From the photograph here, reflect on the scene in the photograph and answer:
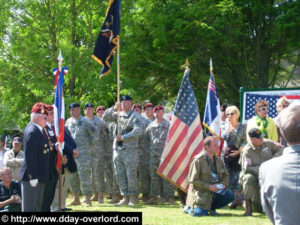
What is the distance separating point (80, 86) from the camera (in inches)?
560

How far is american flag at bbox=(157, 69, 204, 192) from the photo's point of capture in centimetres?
908

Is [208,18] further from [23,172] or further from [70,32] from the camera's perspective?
[23,172]

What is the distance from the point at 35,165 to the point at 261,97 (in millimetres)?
5941

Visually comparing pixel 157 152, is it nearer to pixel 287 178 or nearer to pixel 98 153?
pixel 98 153

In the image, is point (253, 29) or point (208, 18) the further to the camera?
point (253, 29)

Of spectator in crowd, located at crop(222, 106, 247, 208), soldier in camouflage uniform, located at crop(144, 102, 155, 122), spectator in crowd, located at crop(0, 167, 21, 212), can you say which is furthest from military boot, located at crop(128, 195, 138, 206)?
spectator in crowd, located at crop(0, 167, 21, 212)

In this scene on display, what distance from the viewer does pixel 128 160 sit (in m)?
9.59

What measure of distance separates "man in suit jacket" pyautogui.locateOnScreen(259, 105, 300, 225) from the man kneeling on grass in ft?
17.6

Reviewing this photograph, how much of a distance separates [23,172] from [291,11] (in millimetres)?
12319

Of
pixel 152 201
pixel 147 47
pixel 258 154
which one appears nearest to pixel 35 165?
pixel 258 154

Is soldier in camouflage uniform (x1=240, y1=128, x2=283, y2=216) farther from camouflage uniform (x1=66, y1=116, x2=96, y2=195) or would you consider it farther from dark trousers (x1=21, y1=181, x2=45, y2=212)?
dark trousers (x1=21, y1=181, x2=45, y2=212)

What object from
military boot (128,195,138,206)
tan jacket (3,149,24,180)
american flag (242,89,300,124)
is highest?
american flag (242,89,300,124)

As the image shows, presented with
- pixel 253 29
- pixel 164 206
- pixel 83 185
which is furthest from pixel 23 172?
pixel 253 29

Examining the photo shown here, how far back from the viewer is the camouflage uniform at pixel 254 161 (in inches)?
322
